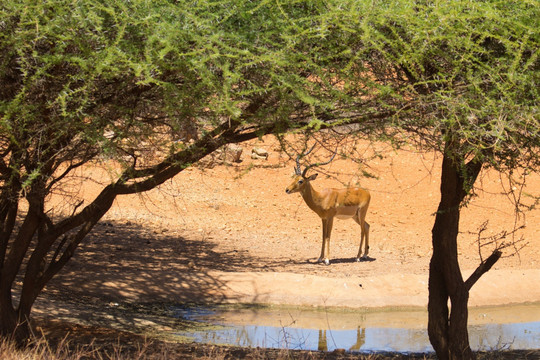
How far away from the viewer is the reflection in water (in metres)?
9.45

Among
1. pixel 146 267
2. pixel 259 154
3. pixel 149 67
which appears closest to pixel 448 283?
pixel 149 67

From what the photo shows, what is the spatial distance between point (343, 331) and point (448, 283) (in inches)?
124

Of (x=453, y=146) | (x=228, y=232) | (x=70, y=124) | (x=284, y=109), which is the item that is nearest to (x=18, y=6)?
(x=70, y=124)

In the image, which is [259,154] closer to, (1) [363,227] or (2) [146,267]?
(1) [363,227]

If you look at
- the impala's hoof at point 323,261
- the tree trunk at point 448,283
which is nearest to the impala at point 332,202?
the impala's hoof at point 323,261

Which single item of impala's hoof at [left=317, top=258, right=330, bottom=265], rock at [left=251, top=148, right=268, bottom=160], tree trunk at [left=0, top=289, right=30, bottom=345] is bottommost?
tree trunk at [left=0, top=289, right=30, bottom=345]

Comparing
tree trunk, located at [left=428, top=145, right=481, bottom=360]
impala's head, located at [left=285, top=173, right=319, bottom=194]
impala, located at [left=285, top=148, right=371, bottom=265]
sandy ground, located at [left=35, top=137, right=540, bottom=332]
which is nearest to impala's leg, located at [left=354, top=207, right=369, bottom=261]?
impala, located at [left=285, top=148, right=371, bottom=265]

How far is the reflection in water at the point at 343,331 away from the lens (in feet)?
31.0

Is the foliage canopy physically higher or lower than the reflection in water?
higher

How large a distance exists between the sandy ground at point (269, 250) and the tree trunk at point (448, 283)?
0.37 metres

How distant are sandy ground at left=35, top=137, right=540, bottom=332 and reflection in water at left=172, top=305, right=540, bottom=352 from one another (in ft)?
1.46

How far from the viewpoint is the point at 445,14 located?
4.88 meters

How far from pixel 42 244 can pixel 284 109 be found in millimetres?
3227

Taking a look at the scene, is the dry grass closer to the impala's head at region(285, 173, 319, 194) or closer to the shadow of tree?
the shadow of tree
